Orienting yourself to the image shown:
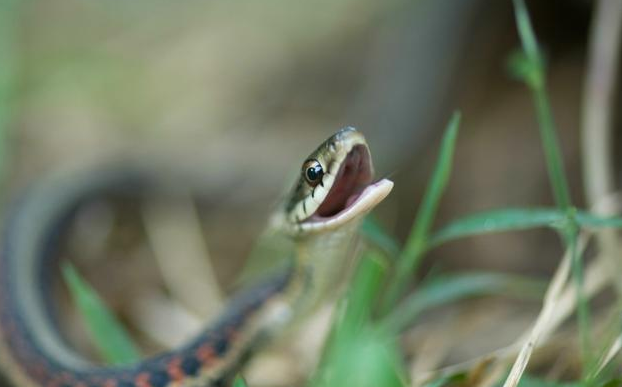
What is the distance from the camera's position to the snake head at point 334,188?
174cm

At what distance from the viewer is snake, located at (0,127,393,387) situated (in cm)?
184

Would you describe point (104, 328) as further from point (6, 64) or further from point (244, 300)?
point (6, 64)

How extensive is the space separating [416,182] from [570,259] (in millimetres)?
1763

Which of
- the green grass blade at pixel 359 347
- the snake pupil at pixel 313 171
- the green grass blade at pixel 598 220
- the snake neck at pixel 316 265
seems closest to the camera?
the green grass blade at pixel 359 347

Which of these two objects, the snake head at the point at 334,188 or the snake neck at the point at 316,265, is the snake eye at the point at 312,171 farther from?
A: the snake neck at the point at 316,265

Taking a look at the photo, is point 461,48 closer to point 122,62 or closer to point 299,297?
point 299,297

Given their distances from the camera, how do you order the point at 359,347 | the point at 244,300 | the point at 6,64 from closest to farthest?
1. the point at 359,347
2. the point at 244,300
3. the point at 6,64

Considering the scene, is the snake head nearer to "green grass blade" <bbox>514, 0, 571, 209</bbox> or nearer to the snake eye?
the snake eye

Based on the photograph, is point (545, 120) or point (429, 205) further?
point (429, 205)

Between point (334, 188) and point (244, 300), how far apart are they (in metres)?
0.60

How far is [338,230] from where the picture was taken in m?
1.98

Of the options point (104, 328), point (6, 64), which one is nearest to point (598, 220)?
point (104, 328)

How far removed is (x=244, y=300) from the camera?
239 cm

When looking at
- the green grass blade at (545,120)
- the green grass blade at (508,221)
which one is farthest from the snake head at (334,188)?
the green grass blade at (545,120)
